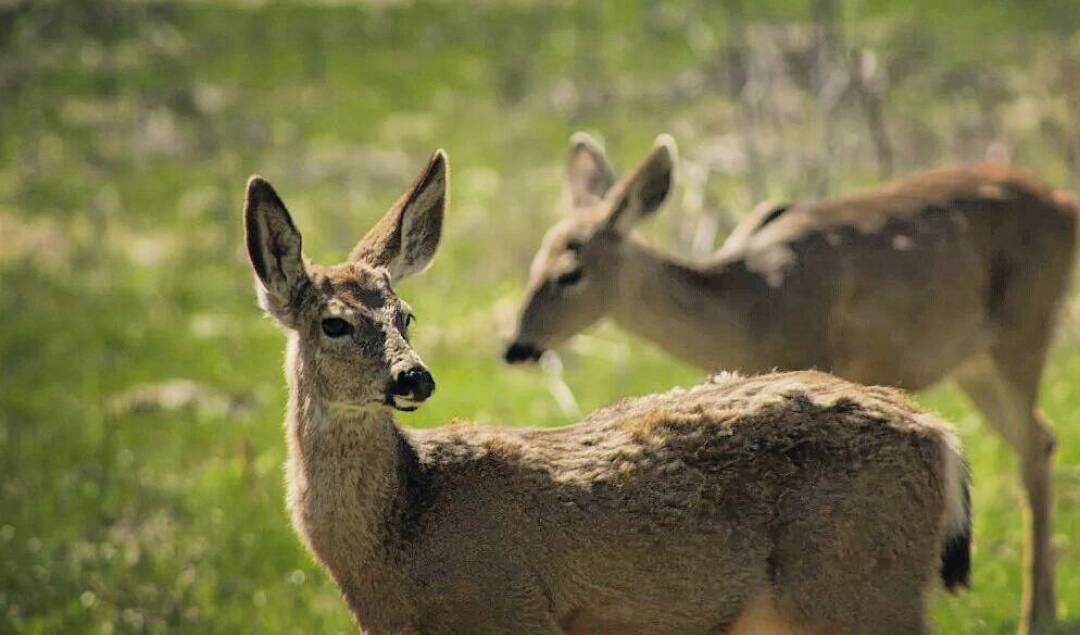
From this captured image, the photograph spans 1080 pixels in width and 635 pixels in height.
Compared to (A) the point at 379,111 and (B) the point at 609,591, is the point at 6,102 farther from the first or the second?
(B) the point at 609,591

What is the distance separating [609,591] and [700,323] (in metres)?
3.58

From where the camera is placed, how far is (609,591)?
664 cm

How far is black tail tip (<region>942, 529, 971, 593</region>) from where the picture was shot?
680 cm

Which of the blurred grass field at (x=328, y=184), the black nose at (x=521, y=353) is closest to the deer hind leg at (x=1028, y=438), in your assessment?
the blurred grass field at (x=328, y=184)

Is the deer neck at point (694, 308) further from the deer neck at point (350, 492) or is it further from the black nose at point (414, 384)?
the black nose at point (414, 384)

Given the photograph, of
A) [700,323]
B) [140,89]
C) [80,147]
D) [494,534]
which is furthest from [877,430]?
[140,89]

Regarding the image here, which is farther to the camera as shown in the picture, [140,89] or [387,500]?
[140,89]

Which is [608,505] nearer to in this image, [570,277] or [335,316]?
[335,316]

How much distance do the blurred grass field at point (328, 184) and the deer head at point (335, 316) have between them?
107 inches

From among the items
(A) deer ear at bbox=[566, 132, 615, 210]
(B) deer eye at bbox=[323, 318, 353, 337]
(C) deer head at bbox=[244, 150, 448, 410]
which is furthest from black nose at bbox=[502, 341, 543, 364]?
(B) deer eye at bbox=[323, 318, 353, 337]

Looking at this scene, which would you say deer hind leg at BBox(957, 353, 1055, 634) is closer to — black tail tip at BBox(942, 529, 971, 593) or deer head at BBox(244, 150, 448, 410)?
black tail tip at BBox(942, 529, 971, 593)

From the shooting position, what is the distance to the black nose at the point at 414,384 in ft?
20.9

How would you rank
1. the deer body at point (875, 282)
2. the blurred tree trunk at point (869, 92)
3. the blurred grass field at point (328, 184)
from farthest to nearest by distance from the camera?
the blurred tree trunk at point (869, 92), the blurred grass field at point (328, 184), the deer body at point (875, 282)

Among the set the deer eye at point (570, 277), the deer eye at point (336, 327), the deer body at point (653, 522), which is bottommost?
the deer body at point (653, 522)
